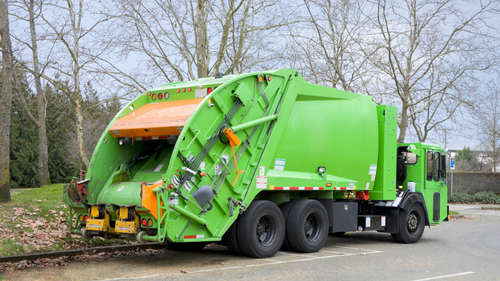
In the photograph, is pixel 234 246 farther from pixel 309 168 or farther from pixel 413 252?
pixel 413 252

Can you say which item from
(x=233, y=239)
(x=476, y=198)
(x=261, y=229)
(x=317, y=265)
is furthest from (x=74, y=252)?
(x=476, y=198)

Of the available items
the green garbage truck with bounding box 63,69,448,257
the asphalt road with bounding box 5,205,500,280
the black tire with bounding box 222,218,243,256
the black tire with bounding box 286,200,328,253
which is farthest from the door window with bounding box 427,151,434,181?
the black tire with bounding box 222,218,243,256

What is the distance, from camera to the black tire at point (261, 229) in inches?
317

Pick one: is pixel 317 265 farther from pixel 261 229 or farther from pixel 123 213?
pixel 123 213

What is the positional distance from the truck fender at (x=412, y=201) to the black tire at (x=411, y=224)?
84 millimetres

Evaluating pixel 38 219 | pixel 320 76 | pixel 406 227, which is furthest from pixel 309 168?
pixel 320 76

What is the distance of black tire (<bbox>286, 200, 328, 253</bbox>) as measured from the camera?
29.2ft

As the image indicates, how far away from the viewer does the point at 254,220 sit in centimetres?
812

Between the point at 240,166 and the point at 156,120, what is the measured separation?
1.54m

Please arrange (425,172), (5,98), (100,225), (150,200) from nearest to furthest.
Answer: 1. (150,200)
2. (100,225)
3. (5,98)
4. (425,172)

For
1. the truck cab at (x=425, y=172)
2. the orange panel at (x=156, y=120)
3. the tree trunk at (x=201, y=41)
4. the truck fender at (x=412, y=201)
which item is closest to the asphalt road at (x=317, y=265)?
the truck fender at (x=412, y=201)

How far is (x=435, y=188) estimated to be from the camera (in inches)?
475

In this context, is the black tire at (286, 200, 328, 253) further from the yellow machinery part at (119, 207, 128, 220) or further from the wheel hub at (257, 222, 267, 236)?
the yellow machinery part at (119, 207, 128, 220)

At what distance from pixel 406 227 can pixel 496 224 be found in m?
7.35
